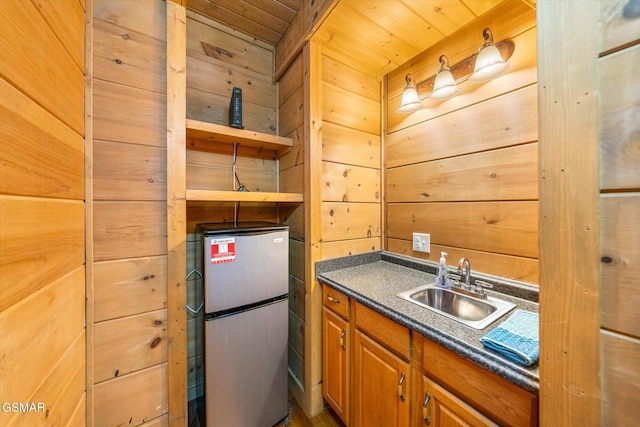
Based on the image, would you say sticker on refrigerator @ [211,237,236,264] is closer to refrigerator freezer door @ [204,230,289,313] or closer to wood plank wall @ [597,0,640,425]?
refrigerator freezer door @ [204,230,289,313]

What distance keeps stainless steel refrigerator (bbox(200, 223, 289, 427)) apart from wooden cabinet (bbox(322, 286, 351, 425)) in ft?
0.86

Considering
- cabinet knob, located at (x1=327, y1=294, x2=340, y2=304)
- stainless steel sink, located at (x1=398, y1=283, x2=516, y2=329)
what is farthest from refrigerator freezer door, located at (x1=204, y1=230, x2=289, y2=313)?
stainless steel sink, located at (x1=398, y1=283, x2=516, y2=329)

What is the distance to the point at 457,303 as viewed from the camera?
4.03 ft

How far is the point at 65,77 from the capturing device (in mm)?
815

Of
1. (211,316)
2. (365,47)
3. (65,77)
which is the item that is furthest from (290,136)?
(211,316)

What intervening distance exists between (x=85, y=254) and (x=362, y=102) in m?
1.87

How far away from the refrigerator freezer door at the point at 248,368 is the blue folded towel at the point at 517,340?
1079mm

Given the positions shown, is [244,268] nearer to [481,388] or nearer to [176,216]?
[176,216]

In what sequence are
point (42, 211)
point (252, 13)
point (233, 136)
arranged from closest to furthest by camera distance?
point (42, 211) → point (233, 136) → point (252, 13)

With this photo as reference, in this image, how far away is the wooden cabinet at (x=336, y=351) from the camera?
1.30 m

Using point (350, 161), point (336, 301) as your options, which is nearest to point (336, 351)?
point (336, 301)

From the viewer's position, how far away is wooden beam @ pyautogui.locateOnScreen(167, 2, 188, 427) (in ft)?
3.89

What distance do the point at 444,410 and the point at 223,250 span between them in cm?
117

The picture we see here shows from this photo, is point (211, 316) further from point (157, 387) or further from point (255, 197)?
point (255, 197)
